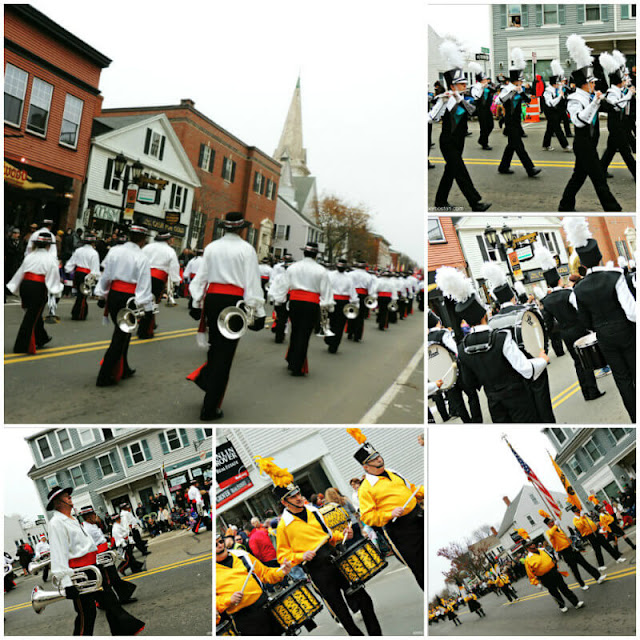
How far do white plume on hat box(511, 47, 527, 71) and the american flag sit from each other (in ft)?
12.0

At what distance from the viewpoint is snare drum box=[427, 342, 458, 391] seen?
4.43 meters

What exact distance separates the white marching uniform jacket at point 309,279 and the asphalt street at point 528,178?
1639mm

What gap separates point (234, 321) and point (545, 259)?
2891mm

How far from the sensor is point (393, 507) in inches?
170

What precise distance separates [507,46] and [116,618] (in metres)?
6.45

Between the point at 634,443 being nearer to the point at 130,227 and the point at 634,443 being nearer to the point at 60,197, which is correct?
the point at 130,227

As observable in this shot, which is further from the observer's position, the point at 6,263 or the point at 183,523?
the point at 6,263

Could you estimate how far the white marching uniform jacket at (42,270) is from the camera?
5.28 metres

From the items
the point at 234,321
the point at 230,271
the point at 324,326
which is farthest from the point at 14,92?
the point at 324,326

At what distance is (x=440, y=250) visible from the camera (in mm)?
4516

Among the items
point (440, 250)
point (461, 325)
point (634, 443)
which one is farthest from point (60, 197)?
point (634, 443)

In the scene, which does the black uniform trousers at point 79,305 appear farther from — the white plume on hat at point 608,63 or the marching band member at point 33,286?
the white plume on hat at point 608,63

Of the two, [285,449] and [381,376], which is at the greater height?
[381,376]

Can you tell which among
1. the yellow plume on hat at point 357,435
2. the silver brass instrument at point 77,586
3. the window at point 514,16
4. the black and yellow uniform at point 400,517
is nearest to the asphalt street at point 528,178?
the window at point 514,16
